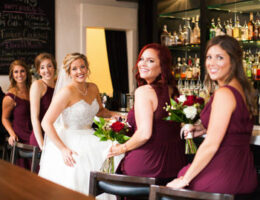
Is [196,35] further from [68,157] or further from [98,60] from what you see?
[98,60]

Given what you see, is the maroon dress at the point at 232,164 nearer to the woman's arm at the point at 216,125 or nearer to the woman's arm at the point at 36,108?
the woman's arm at the point at 216,125

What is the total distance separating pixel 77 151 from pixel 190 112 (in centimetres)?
121

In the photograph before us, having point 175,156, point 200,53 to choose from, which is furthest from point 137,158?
point 200,53

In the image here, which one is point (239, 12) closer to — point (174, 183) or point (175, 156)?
point (175, 156)

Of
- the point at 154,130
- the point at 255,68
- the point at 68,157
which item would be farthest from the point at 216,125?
the point at 255,68

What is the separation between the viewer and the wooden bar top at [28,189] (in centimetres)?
114

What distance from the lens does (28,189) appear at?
1.22 meters

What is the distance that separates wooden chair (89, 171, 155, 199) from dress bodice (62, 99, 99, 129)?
1319 millimetres

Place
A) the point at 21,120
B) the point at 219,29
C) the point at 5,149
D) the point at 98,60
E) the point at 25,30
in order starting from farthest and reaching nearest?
the point at 98,60 < the point at 25,30 < the point at 219,29 < the point at 5,149 < the point at 21,120

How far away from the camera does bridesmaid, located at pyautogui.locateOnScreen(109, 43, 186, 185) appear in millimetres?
2418

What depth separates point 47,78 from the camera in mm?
4051

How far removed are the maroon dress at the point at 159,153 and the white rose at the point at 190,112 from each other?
118 mm

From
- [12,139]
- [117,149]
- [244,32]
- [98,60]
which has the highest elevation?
[244,32]

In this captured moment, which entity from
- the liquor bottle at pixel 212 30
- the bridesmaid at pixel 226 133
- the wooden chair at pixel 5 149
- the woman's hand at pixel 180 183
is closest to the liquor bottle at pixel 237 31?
the liquor bottle at pixel 212 30
